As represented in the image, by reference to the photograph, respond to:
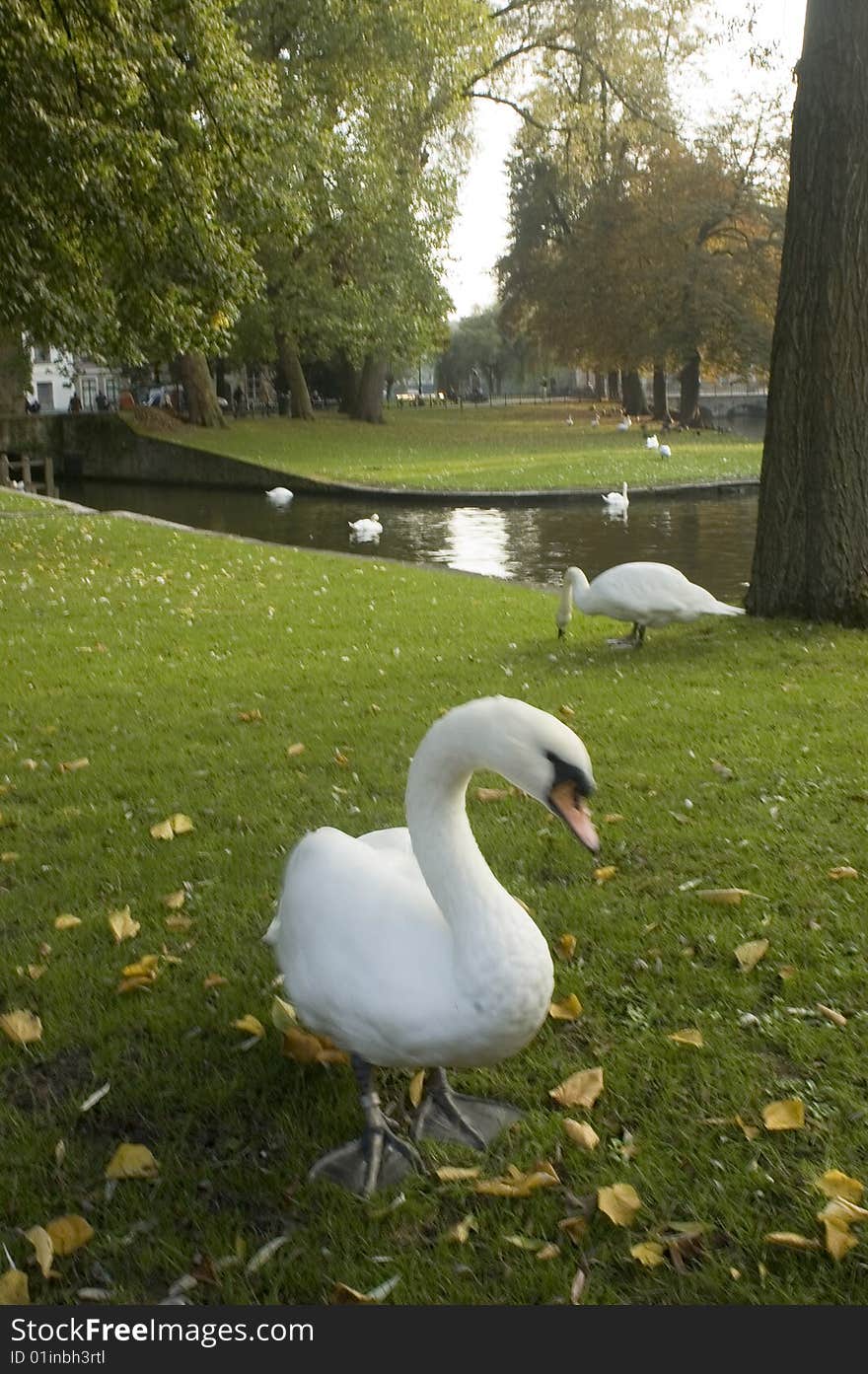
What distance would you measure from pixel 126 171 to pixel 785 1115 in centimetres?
1236

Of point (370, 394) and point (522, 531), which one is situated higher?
point (370, 394)

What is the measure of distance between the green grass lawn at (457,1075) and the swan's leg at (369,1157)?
61 mm

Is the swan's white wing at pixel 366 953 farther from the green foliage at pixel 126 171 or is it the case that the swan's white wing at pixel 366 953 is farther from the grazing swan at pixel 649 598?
the green foliage at pixel 126 171

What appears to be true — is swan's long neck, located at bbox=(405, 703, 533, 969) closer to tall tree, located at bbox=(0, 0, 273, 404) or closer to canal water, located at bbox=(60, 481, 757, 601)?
tall tree, located at bbox=(0, 0, 273, 404)

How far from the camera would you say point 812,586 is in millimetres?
9273

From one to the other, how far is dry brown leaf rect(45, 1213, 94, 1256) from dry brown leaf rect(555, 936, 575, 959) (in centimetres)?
190

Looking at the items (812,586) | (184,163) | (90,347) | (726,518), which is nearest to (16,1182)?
(812,586)

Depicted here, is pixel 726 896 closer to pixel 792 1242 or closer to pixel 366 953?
pixel 792 1242

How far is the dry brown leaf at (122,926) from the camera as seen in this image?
436 centimetres

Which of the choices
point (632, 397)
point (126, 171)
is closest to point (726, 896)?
point (126, 171)

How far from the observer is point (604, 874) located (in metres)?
4.78

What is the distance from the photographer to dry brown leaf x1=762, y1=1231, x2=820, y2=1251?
2803 millimetres

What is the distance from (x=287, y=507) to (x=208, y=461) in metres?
8.72

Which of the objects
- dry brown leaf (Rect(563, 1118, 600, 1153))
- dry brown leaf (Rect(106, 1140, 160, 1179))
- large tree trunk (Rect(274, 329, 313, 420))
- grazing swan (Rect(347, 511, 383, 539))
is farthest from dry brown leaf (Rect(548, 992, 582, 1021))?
large tree trunk (Rect(274, 329, 313, 420))
